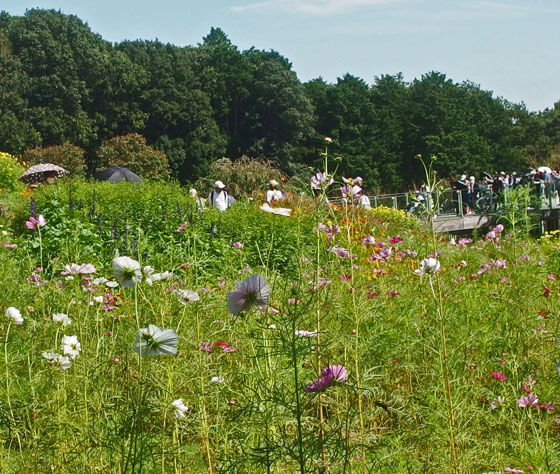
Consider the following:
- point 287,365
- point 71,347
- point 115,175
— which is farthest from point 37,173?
point 71,347

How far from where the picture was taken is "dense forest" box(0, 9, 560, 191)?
34938 millimetres

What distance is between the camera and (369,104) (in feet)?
154

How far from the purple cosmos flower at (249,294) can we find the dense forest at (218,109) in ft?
108

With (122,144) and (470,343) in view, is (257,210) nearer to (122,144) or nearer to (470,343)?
(470,343)

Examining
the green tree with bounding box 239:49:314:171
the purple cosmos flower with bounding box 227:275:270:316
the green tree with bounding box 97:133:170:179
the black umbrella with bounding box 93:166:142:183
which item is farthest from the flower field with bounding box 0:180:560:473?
the green tree with bounding box 239:49:314:171

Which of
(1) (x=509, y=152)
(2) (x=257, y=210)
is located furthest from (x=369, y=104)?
(2) (x=257, y=210)

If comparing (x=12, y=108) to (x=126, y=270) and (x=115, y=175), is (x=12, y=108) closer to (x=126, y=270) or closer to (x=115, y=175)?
(x=115, y=175)

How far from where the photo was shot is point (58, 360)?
2.54 metres

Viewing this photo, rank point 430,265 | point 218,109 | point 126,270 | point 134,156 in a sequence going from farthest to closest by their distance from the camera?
point 218,109, point 134,156, point 430,265, point 126,270

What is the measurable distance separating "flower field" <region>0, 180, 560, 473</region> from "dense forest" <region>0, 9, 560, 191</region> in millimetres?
29500

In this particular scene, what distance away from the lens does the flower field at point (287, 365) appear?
1925mm

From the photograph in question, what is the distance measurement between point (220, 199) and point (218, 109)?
3159cm

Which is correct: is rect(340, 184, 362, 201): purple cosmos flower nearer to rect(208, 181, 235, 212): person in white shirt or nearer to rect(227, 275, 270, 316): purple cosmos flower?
rect(227, 275, 270, 316): purple cosmos flower

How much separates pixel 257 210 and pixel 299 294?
8881 millimetres
